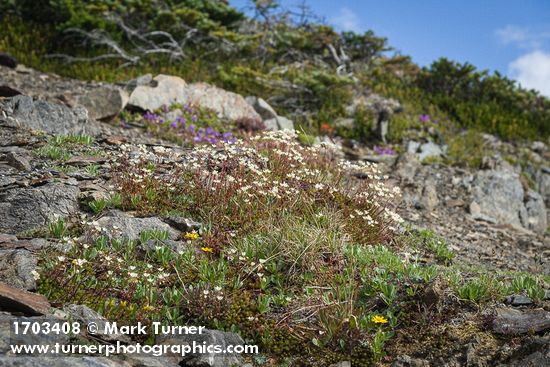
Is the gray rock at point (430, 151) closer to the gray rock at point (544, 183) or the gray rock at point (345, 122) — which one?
the gray rock at point (345, 122)

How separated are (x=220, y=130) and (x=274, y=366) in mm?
10605

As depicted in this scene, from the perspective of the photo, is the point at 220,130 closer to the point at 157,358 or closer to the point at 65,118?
the point at 65,118

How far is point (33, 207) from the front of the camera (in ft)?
20.2

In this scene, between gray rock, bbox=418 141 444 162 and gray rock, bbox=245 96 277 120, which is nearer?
gray rock, bbox=245 96 277 120

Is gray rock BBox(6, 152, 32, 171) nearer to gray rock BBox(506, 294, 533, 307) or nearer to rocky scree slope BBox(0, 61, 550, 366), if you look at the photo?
rocky scree slope BBox(0, 61, 550, 366)

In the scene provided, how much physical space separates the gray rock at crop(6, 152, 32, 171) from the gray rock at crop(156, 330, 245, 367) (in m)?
4.09

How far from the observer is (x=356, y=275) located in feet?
18.9

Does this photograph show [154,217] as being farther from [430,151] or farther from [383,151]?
[430,151]

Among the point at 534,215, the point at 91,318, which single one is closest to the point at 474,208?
the point at 534,215

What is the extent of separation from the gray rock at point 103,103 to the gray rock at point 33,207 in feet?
22.6

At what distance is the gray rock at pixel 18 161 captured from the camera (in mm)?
7348

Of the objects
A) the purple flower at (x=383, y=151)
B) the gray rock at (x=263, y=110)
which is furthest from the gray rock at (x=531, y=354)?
the purple flower at (x=383, y=151)

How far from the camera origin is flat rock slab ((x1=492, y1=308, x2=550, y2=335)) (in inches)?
181

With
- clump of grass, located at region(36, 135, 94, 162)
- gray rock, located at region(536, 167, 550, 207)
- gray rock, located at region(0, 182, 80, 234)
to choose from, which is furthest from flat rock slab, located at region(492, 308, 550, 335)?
gray rock, located at region(536, 167, 550, 207)
